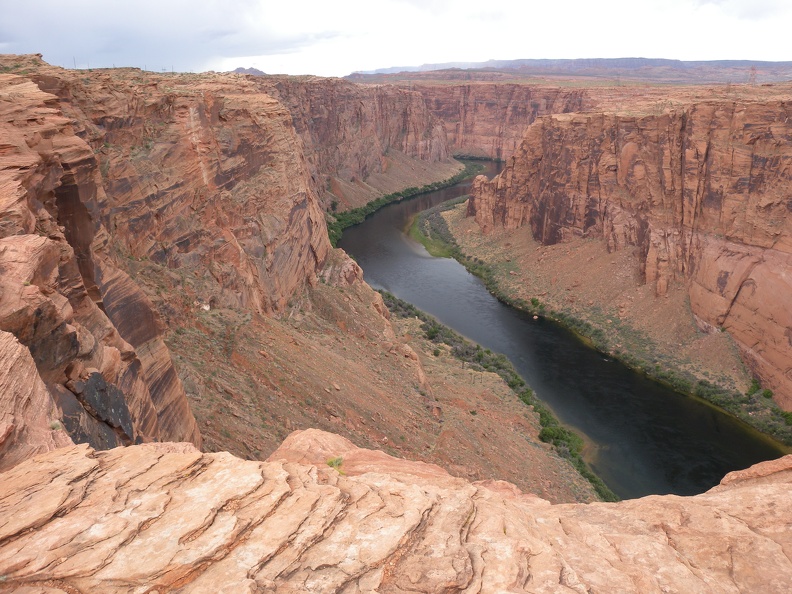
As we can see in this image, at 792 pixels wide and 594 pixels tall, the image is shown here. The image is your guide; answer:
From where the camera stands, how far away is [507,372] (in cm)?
4062

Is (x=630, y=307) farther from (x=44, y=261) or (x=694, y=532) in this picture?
(x=44, y=261)

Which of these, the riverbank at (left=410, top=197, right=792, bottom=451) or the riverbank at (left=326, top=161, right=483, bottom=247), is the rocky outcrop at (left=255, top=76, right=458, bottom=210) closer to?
the riverbank at (left=326, top=161, right=483, bottom=247)

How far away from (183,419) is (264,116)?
2214 centimetres

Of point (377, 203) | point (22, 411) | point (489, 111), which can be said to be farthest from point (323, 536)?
point (489, 111)

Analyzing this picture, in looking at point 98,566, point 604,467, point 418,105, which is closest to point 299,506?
point 98,566

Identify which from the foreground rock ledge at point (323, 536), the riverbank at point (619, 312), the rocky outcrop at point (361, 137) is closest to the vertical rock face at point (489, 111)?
the rocky outcrop at point (361, 137)

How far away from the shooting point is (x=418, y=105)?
125062mm

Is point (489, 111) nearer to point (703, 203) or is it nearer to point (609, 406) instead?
point (703, 203)

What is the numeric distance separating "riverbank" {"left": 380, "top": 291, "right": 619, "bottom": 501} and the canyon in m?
1.39

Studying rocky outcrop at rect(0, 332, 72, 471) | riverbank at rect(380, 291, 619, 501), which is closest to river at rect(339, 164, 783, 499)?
riverbank at rect(380, 291, 619, 501)

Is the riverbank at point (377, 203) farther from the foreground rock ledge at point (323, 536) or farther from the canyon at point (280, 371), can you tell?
the foreground rock ledge at point (323, 536)

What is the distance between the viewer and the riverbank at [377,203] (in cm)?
8084

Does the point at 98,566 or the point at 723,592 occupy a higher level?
the point at 98,566

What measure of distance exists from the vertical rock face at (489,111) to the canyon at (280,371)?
2868 inches
